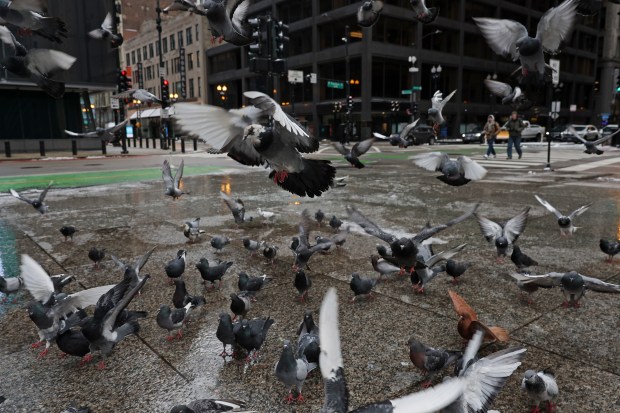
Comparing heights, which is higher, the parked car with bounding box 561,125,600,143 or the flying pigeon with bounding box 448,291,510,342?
the parked car with bounding box 561,125,600,143

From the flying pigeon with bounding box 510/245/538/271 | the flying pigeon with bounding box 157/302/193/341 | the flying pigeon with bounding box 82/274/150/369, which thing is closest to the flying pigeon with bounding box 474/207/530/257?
the flying pigeon with bounding box 510/245/538/271

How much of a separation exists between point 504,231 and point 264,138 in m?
3.60

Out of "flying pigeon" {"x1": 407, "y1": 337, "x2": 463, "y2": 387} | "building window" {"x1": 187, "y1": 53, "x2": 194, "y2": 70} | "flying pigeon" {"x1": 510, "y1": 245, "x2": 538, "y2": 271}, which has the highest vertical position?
"building window" {"x1": 187, "y1": 53, "x2": 194, "y2": 70}

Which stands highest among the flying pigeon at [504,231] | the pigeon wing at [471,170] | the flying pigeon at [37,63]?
the flying pigeon at [37,63]

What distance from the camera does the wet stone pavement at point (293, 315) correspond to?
8.82ft

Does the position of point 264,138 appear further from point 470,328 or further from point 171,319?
point 470,328

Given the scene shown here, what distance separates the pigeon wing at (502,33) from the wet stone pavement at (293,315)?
247 cm

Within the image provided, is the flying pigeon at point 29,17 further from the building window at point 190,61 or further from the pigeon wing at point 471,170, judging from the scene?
the building window at point 190,61

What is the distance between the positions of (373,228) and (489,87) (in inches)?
132

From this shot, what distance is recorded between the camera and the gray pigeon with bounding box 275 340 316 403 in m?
2.56

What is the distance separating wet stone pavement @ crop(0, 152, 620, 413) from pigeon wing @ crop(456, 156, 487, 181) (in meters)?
1.14

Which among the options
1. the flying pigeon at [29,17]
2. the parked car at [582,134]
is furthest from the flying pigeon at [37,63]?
the parked car at [582,134]

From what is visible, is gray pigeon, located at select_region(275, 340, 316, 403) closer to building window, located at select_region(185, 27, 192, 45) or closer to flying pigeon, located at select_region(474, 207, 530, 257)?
flying pigeon, located at select_region(474, 207, 530, 257)

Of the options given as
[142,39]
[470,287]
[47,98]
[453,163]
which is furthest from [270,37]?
[142,39]
